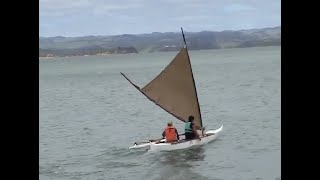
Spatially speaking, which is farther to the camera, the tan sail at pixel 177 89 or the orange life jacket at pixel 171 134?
the tan sail at pixel 177 89

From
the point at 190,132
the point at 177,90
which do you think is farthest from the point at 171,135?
the point at 177,90

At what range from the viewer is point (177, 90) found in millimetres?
29000

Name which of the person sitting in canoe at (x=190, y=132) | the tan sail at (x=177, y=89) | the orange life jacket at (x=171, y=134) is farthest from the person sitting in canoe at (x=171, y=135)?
the tan sail at (x=177, y=89)

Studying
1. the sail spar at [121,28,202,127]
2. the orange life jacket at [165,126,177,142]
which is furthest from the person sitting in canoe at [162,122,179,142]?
the sail spar at [121,28,202,127]

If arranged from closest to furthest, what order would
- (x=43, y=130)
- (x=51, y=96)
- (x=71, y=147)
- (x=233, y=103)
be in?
(x=71, y=147)
(x=43, y=130)
(x=233, y=103)
(x=51, y=96)

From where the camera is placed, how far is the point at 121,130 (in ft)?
138

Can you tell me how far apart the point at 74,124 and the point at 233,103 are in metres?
19.2

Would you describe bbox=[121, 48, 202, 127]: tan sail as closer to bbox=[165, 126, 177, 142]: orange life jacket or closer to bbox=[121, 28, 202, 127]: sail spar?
bbox=[121, 28, 202, 127]: sail spar

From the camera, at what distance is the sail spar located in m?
28.2

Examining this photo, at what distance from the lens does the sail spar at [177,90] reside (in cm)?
2822

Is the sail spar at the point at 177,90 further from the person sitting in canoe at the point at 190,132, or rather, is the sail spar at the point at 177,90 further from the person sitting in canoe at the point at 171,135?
the person sitting in canoe at the point at 171,135
